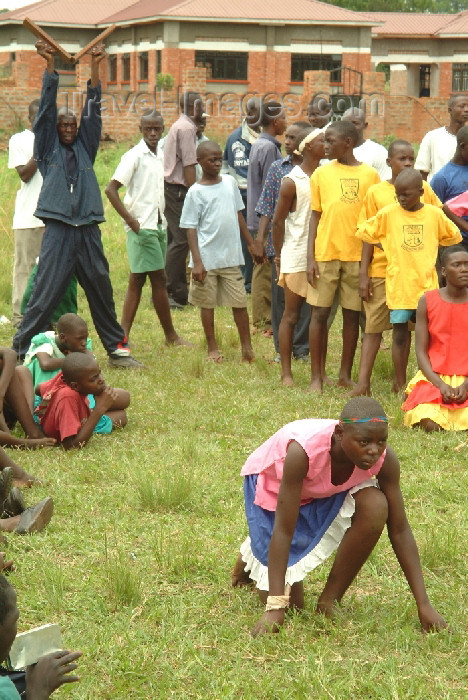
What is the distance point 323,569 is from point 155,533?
0.79m

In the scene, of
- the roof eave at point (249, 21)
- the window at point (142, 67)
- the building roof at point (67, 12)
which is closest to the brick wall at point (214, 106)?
the roof eave at point (249, 21)

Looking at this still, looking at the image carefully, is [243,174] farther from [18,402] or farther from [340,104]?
[340,104]

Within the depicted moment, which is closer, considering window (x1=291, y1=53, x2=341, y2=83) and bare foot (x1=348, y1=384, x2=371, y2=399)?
bare foot (x1=348, y1=384, x2=371, y2=399)

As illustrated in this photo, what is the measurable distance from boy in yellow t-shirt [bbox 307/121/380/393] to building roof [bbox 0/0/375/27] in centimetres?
2925

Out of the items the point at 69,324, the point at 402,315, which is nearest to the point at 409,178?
the point at 402,315

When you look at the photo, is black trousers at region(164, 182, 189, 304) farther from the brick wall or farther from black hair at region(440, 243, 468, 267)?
the brick wall

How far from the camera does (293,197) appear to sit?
309 inches

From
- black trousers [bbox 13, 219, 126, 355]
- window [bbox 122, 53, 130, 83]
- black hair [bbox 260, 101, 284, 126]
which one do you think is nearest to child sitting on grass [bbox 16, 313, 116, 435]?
black trousers [bbox 13, 219, 126, 355]

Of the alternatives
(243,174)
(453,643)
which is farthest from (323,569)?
(243,174)

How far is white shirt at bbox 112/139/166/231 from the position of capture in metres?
8.91

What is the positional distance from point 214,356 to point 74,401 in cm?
241

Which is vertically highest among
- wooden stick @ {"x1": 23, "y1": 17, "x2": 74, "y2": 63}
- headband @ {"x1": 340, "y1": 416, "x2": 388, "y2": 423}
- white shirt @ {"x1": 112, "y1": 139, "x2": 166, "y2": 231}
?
wooden stick @ {"x1": 23, "y1": 17, "x2": 74, "y2": 63}

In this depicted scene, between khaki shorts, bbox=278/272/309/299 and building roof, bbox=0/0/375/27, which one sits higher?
building roof, bbox=0/0/375/27

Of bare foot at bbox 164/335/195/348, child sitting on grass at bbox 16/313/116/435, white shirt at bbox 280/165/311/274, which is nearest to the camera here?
child sitting on grass at bbox 16/313/116/435
